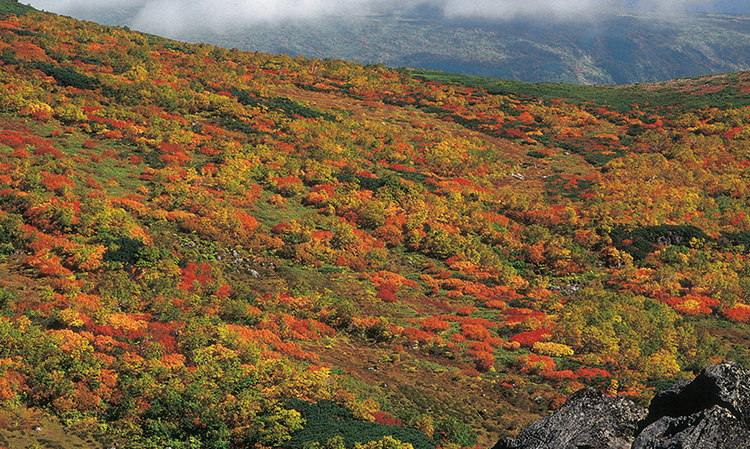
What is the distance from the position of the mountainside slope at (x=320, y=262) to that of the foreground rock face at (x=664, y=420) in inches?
169

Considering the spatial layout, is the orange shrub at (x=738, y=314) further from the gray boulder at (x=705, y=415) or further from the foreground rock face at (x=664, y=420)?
the gray boulder at (x=705, y=415)

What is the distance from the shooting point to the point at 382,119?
60.5m

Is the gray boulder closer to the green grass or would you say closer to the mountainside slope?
the mountainside slope

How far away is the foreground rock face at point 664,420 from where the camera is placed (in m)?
9.60

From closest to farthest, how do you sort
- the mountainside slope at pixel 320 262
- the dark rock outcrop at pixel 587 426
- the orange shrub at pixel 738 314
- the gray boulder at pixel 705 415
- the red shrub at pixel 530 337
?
1. the gray boulder at pixel 705 415
2. the dark rock outcrop at pixel 587 426
3. the mountainside slope at pixel 320 262
4. the red shrub at pixel 530 337
5. the orange shrub at pixel 738 314

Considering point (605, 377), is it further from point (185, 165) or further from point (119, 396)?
point (185, 165)

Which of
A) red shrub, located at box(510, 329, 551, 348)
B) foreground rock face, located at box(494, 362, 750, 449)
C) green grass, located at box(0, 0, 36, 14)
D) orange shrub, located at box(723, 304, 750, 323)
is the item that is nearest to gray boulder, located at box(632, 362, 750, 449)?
foreground rock face, located at box(494, 362, 750, 449)

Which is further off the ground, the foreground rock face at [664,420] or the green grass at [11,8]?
the green grass at [11,8]

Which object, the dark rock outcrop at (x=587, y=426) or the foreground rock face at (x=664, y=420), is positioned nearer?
the foreground rock face at (x=664, y=420)

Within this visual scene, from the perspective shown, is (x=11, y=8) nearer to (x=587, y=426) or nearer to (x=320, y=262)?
(x=320, y=262)

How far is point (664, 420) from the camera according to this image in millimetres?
10297

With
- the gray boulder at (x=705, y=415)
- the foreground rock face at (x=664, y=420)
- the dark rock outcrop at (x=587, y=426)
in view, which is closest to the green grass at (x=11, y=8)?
the dark rock outcrop at (x=587, y=426)

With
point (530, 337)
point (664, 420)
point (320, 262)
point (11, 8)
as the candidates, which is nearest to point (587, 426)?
point (664, 420)

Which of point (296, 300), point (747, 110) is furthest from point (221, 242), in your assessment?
point (747, 110)
